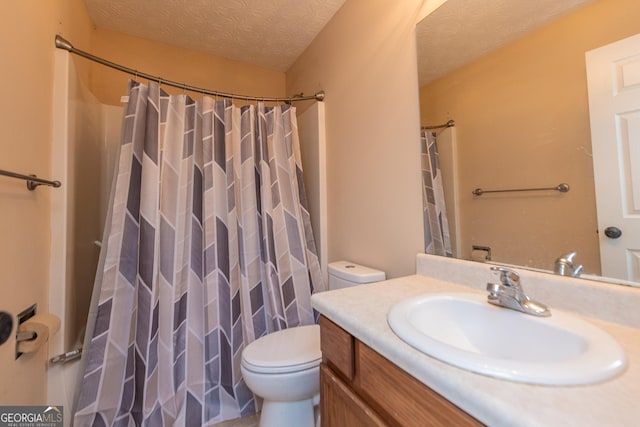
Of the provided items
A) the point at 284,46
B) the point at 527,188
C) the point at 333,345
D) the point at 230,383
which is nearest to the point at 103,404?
the point at 230,383

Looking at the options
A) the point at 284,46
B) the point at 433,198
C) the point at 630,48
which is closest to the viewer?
the point at 630,48

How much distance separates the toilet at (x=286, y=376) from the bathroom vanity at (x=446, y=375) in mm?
318

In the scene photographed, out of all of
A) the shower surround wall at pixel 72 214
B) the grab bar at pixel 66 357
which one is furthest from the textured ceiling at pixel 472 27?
the grab bar at pixel 66 357

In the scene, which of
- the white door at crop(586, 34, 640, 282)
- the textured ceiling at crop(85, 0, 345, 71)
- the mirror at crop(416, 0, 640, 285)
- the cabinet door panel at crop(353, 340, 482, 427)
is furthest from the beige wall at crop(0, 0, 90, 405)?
the white door at crop(586, 34, 640, 282)

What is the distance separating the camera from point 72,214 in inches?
51.6

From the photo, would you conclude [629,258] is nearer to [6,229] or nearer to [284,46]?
[6,229]

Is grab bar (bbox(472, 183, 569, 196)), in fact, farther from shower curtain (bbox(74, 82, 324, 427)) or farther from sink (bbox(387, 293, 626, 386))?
shower curtain (bbox(74, 82, 324, 427))

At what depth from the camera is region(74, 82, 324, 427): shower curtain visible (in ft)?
4.22

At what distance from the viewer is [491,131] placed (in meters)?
0.95

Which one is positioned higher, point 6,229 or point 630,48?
point 630,48

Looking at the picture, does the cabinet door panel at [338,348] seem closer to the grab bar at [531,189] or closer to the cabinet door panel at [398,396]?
A: the cabinet door panel at [398,396]

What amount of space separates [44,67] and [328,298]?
1.54 m

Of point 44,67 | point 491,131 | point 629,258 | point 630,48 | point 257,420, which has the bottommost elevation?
point 257,420

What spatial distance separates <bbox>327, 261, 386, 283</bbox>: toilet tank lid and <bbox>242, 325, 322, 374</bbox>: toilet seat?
0.33m
